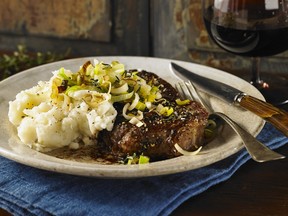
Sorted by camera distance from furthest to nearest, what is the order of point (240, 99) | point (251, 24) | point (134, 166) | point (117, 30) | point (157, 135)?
point (117, 30) → point (251, 24) → point (240, 99) → point (157, 135) → point (134, 166)

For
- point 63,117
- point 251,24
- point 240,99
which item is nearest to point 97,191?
point 63,117

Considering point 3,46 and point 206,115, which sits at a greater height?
point 206,115

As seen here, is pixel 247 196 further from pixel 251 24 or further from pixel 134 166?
pixel 251 24

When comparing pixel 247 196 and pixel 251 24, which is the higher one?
pixel 251 24

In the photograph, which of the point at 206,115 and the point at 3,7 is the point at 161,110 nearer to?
the point at 206,115

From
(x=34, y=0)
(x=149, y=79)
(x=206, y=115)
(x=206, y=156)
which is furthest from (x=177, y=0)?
(x=206, y=156)

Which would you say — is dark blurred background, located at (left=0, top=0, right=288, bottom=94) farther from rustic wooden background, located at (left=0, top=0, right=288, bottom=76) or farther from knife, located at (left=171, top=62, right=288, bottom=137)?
knife, located at (left=171, top=62, right=288, bottom=137)
